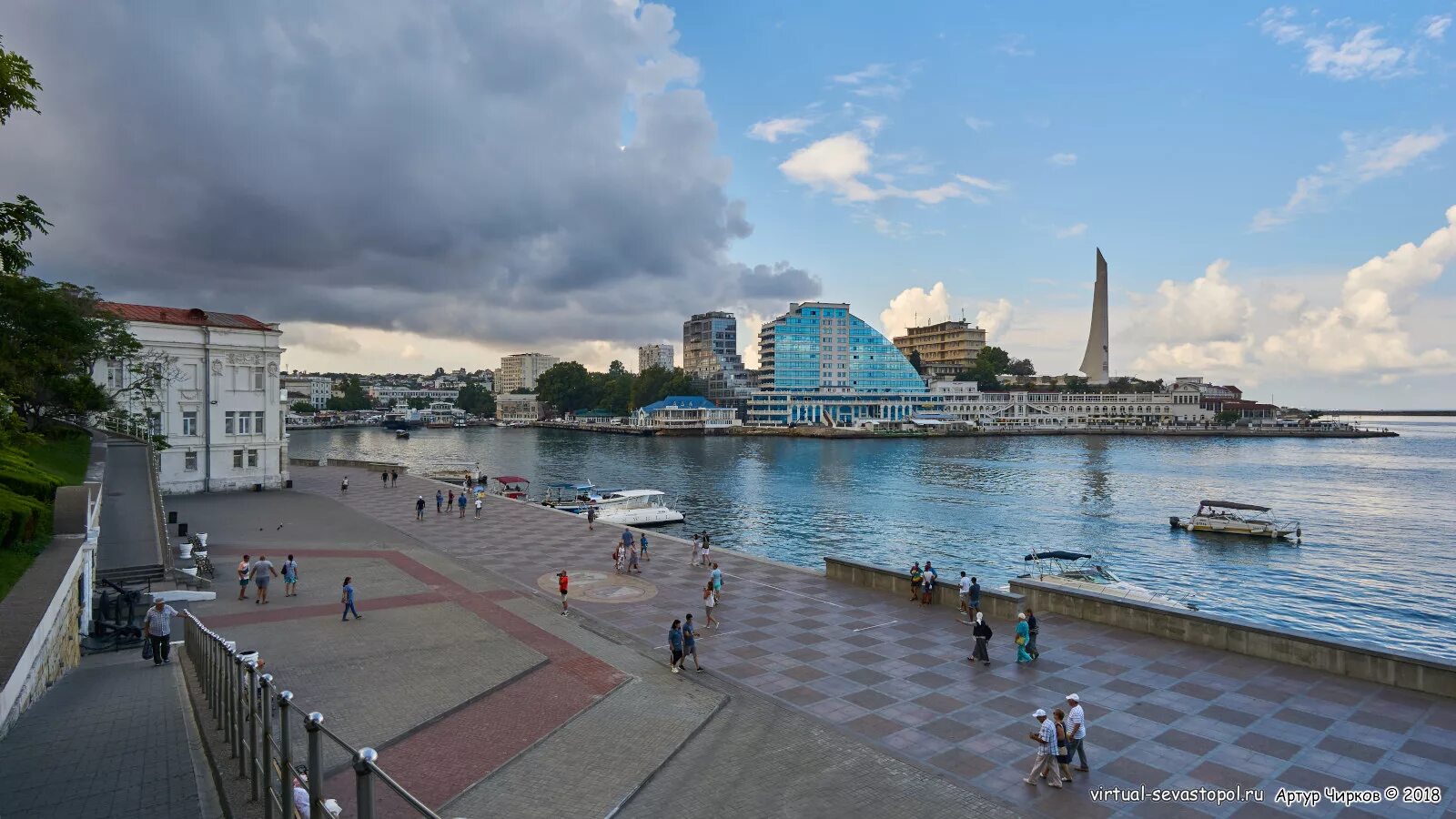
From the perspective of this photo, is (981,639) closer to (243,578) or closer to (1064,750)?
(1064,750)

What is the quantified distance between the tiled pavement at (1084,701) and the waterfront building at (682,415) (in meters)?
147

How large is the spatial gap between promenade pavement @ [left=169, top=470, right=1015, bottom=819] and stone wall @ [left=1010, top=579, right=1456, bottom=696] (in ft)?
32.3

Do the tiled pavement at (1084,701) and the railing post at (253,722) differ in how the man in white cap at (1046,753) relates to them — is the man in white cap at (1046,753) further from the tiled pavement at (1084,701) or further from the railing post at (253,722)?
the railing post at (253,722)

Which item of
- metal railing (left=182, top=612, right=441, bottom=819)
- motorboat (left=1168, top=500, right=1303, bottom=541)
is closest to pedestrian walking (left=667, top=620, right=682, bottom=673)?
metal railing (left=182, top=612, right=441, bottom=819)

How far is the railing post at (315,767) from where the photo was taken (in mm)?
4766

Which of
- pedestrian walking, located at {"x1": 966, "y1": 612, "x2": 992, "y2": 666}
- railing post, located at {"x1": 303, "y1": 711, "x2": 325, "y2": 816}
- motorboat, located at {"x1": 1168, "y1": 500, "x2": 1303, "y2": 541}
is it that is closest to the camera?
railing post, located at {"x1": 303, "y1": 711, "x2": 325, "y2": 816}

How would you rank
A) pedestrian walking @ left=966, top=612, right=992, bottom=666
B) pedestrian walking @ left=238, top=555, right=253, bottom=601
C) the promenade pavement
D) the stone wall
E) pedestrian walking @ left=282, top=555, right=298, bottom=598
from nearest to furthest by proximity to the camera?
the promenade pavement
the stone wall
pedestrian walking @ left=966, top=612, right=992, bottom=666
pedestrian walking @ left=238, top=555, right=253, bottom=601
pedestrian walking @ left=282, top=555, right=298, bottom=598

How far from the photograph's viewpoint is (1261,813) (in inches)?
405

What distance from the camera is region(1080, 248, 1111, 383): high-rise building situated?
172688mm

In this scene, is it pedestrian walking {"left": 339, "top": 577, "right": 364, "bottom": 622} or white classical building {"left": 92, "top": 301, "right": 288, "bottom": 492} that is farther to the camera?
white classical building {"left": 92, "top": 301, "right": 288, "bottom": 492}

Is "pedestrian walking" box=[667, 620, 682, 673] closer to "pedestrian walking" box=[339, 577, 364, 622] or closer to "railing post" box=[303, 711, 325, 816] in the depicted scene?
"pedestrian walking" box=[339, 577, 364, 622]

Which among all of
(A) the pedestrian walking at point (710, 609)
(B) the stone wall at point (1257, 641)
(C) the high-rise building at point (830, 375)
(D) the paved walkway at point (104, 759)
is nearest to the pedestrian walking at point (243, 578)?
(D) the paved walkway at point (104, 759)

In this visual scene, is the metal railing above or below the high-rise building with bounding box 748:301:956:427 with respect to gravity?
below

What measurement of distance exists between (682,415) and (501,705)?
158 m
